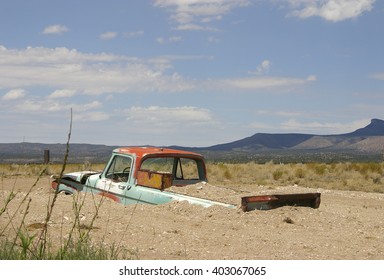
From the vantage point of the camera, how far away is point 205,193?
1041 centimetres

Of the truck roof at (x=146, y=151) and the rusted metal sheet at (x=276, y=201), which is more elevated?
the truck roof at (x=146, y=151)

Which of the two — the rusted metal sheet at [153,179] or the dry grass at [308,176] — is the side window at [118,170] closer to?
the rusted metal sheet at [153,179]

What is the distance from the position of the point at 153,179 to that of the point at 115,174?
1.27 metres

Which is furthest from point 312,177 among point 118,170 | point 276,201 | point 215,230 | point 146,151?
point 215,230

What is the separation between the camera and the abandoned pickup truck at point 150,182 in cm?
931

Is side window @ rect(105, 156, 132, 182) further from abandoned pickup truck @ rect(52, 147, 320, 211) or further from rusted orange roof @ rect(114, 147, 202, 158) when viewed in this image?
rusted orange roof @ rect(114, 147, 202, 158)

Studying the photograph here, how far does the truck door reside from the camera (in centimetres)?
1037

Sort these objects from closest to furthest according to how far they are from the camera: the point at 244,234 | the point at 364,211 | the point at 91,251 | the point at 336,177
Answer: the point at 91,251 < the point at 244,234 < the point at 364,211 < the point at 336,177

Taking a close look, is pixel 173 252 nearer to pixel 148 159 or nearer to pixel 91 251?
pixel 91 251

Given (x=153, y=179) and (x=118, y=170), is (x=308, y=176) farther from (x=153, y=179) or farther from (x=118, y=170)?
(x=153, y=179)

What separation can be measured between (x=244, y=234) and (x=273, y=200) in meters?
1.55

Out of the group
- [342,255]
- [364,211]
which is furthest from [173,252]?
[364,211]

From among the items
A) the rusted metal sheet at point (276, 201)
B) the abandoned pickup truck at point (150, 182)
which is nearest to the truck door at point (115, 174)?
the abandoned pickup truck at point (150, 182)

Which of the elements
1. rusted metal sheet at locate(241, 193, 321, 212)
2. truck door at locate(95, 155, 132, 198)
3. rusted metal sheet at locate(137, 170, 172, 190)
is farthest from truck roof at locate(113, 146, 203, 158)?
rusted metal sheet at locate(241, 193, 321, 212)
